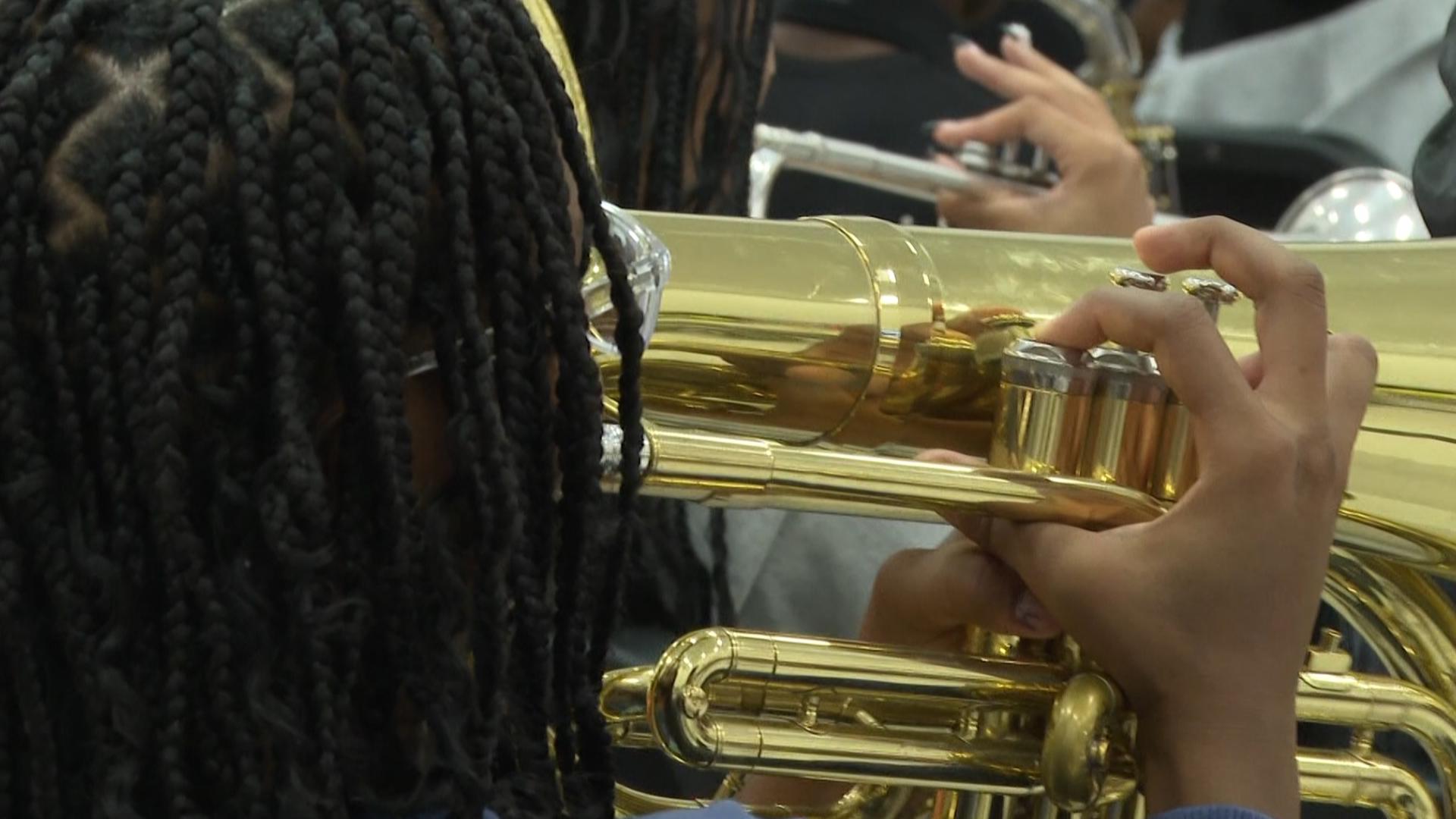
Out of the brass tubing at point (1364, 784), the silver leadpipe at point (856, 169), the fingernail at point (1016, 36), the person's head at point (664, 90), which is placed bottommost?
the brass tubing at point (1364, 784)

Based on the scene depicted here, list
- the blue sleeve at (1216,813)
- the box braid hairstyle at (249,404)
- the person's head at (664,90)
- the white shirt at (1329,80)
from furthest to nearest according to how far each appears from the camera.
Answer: the white shirt at (1329,80) → the person's head at (664,90) → the blue sleeve at (1216,813) → the box braid hairstyle at (249,404)

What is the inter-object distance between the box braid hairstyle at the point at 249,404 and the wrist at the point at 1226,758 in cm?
27

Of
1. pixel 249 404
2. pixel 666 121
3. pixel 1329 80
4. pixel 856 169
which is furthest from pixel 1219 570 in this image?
pixel 1329 80

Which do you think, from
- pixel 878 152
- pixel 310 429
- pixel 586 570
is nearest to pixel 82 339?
pixel 310 429

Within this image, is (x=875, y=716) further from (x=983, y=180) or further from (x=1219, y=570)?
(x=983, y=180)

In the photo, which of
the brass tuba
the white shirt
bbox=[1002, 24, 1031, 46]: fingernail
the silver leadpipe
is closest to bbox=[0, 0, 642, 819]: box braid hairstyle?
the brass tuba

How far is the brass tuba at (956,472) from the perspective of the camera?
0.65 m

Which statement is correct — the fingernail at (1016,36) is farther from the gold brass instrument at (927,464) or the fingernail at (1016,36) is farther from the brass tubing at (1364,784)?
the brass tubing at (1364,784)

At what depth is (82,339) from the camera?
1.55 feet

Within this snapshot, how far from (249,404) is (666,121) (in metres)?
0.53

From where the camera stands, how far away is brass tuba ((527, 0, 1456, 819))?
0.65m

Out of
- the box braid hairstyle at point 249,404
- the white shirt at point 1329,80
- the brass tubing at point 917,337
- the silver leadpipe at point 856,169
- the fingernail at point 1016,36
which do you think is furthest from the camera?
the white shirt at point 1329,80

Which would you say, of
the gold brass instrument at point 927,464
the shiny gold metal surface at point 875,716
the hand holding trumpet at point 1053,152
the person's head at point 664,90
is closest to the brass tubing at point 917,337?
the gold brass instrument at point 927,464

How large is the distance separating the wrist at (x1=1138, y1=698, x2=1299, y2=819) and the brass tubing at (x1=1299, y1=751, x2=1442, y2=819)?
10 centimetres
